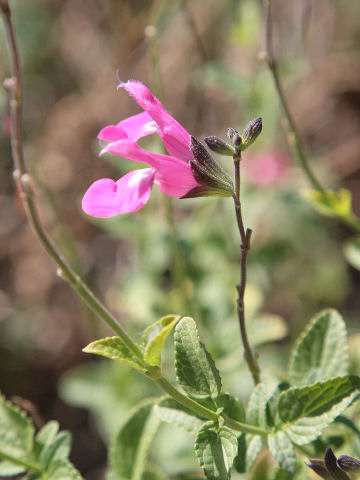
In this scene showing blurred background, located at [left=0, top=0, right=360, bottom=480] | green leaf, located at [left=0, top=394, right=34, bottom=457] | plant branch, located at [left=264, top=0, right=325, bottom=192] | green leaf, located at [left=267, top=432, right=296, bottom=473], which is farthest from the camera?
blurred background, located at [left=0, top=0, right=360, bottom=480]

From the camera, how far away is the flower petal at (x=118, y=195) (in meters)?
0.98

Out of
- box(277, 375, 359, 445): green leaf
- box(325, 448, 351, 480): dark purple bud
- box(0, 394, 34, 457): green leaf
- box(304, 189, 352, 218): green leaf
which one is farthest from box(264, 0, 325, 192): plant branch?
box(0, 394, 34, 457): green leaf

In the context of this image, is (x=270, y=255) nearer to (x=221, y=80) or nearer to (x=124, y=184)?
(x=221, y=80)

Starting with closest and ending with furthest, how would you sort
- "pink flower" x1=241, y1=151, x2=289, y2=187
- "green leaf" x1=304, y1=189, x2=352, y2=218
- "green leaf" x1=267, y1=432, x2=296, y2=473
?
"green leaf" x1=267, y1=432, x2=296, y2=473 < "green leaf" x1=304, y1=189, x2=352, y2=218 < "pink flower" x1=241, y1=151, x2=289, y2=187

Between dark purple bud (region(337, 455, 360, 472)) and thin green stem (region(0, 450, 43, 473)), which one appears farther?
thin green stem (region(0, 450, 43, 473))

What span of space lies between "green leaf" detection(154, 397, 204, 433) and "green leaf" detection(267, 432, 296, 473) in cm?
16

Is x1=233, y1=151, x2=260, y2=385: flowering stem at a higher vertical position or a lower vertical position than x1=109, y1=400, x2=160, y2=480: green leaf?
higher

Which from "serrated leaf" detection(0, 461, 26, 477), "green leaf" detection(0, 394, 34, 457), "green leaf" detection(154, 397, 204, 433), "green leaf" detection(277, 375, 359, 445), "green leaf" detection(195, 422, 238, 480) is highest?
"green leaf" detection(0, 394, 34, 457)

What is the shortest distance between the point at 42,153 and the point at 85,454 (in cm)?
230

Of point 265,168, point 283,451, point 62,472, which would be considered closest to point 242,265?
point 283,451

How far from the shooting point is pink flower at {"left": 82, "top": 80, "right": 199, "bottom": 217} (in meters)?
0.99

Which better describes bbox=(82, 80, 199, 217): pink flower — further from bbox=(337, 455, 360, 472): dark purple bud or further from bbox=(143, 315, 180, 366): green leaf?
bbox=(337, 455, 360, 472): dark purple bud

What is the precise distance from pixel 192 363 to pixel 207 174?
0.37m

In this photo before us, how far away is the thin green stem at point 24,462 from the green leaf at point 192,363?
19.6 inches
